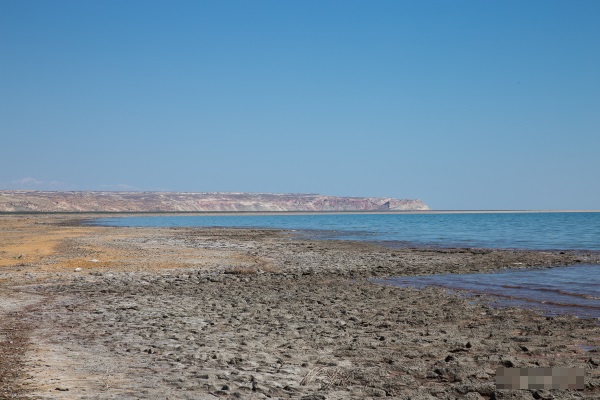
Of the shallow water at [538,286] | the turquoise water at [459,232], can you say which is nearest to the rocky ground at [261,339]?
the shallow water at [538,286]

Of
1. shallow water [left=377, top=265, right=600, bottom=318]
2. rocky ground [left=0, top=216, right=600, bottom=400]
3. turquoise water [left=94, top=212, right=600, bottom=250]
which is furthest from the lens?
turquoise water [left=94, top=212, right=600, bottom=250]

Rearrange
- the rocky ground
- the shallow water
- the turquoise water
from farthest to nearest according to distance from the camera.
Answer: the turquoise water
the shallow water
the rocky ground

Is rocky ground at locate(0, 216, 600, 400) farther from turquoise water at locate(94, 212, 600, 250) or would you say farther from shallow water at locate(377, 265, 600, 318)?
turquoise water at locate(94, 212, 600, 250)

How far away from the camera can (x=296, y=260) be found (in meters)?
26.2

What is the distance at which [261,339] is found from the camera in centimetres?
979

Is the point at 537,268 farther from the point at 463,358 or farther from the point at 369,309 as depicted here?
the point at 463,358

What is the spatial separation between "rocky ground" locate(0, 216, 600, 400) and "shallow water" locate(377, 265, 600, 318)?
1.30m

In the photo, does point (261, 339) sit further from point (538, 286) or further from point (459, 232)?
point (459, 232)

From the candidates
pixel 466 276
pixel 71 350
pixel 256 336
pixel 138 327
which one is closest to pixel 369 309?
pixel 256 336

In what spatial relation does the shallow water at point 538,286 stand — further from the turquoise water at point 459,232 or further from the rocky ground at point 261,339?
the turquoise water at point 459,232

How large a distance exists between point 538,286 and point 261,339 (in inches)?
453

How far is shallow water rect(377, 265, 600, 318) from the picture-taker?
14.1m

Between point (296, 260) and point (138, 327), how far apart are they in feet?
52.0

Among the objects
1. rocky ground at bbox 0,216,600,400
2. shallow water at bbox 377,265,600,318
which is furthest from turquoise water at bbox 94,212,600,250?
rocky ground at bbox 0,216,600,400
